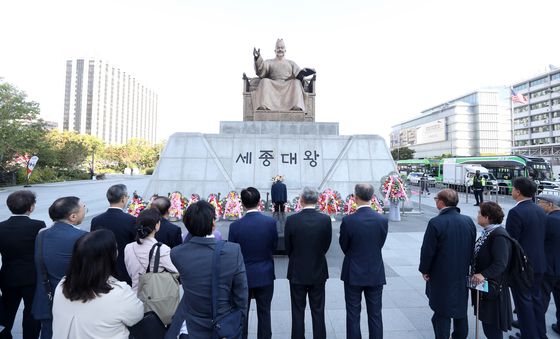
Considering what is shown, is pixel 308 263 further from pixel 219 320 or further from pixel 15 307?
pixel 15 307

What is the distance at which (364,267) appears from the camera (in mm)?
3158

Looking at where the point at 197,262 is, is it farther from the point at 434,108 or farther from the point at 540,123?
the point at 434,108

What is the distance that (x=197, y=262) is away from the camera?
6.93ft

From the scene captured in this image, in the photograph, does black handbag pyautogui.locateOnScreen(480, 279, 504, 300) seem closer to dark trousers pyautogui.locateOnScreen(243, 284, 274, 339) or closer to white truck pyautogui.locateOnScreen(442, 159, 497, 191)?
dark trousers pyautogui.locateOnScreen(243, 284, 274, 339)

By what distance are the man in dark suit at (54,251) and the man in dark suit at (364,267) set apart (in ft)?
8.27

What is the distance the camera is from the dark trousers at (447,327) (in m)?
3.08

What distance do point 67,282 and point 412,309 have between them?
153 inches

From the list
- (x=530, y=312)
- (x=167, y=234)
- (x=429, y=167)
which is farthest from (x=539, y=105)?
(x=167, y=234)

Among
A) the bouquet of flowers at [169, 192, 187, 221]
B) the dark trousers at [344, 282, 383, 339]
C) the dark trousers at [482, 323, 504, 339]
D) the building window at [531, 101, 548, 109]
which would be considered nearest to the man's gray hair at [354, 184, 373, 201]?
the dark trousers at [344, 282, 383, 339]

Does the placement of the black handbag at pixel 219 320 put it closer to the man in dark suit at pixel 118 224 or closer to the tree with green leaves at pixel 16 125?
the man in dark suit at pixel 118 224

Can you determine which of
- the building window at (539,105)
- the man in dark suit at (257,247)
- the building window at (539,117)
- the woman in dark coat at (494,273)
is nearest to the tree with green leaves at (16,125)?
the man in dark suit at (257,247)

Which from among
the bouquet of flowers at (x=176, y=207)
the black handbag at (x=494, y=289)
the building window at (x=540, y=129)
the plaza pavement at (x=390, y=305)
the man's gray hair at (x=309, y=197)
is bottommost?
the plaza pavement at (x=390, y=305)

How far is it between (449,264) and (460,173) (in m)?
24.5

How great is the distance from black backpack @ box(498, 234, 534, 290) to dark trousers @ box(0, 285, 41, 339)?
476 cm
